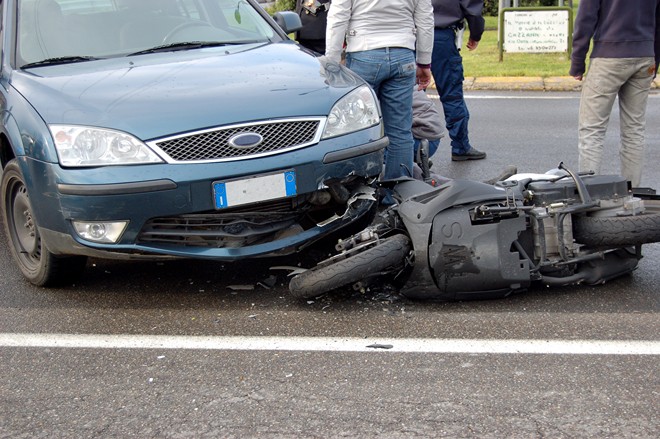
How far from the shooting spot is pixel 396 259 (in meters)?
4.24

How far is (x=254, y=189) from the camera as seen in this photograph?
4223 millimetres

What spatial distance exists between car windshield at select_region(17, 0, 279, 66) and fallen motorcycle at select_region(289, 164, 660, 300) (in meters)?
1.73

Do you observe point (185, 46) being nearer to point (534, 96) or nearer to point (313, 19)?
point (313, 19)

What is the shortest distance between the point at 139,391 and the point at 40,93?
1.76 m

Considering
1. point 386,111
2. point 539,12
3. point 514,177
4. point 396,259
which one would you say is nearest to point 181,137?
point 396,259

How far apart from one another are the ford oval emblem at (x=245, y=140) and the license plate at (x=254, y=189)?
0.16m

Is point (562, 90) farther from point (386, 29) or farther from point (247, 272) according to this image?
point (247, 272)

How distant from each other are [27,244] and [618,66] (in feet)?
12.4

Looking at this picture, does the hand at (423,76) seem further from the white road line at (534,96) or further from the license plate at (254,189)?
the white road line at (534,96)

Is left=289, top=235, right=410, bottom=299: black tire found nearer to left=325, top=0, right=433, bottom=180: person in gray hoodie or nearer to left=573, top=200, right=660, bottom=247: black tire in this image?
left=573, top=200, right=660, bottom=247: black tire

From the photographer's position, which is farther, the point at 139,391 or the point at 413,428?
the point at 139,391

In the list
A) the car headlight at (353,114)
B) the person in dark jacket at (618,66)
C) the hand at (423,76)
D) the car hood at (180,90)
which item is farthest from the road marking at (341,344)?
the hand at (423,76)

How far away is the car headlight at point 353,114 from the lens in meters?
4.51

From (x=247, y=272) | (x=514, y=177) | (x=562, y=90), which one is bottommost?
(x=562, y=90)
